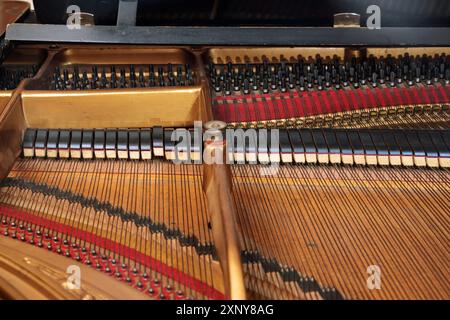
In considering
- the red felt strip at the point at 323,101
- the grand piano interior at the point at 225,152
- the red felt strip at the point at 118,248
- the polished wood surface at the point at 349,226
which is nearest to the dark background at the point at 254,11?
the grand piano interior at the point at 225,152

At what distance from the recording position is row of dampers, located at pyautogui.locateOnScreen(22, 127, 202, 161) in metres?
2.74

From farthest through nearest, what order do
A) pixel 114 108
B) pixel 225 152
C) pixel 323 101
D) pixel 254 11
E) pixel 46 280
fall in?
1. pixel 254 11
2. pixel 323 101
3. pixel 114 108
4. pixel 225 152
5. pixel 46 280

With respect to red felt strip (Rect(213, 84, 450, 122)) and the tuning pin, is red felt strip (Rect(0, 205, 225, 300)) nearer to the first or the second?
red felt strip (Rect(213, 84, 450, 122))

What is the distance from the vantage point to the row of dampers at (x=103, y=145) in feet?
8.99

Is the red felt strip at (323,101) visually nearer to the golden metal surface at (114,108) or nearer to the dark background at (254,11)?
the golden metal surface at (114,108)

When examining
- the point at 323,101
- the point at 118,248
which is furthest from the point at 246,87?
the point at 118,248

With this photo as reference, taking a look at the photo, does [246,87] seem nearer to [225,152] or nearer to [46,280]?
[225,152]

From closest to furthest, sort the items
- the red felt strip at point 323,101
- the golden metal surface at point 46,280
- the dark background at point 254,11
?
the golden metal surface at point 46,280
the red felt strip at point 323,101
the dark background at point 254,11

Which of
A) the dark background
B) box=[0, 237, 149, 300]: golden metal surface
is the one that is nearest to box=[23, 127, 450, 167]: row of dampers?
box=[0, 237, 149, 300]: golden metal surface

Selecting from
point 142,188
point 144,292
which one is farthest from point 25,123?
point 144,292

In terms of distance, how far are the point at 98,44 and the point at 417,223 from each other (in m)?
1.71

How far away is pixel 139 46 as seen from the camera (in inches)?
126

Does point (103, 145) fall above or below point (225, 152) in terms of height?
above

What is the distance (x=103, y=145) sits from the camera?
2.75 metres
